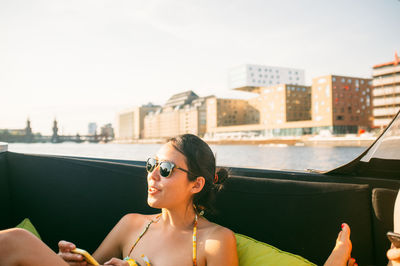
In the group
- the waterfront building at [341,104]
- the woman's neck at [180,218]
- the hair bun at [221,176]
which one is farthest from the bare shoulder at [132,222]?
the waterfront building at [341,104]

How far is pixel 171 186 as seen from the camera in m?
1.43

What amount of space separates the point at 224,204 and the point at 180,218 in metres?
0.48

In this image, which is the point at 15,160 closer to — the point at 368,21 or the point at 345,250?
the point at 345,250

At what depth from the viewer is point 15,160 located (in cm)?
286

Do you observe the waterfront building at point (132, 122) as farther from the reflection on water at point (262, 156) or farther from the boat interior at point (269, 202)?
the boat interior at point (269, 202)

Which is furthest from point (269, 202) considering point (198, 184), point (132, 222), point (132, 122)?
point (132, 122)

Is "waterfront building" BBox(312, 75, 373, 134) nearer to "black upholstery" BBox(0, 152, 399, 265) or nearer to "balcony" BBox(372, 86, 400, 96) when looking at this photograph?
"balcony" BBox(372, 86, 400, 96)

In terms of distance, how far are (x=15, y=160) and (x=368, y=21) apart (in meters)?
3.63

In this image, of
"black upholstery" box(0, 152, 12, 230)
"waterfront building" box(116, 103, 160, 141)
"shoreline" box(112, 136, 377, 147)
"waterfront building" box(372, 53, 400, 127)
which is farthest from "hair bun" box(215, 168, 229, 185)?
"waterfront building" box(116, 103, 160, 141)

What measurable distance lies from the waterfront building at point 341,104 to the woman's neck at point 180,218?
5927cm

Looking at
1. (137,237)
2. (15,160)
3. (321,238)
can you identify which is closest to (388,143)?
(321,238)

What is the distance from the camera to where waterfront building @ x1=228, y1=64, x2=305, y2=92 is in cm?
8712

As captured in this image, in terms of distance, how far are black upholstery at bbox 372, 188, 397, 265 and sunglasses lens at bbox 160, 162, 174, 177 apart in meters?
1.03

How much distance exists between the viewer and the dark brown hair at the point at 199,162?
1.48 metres
